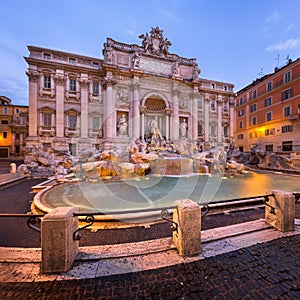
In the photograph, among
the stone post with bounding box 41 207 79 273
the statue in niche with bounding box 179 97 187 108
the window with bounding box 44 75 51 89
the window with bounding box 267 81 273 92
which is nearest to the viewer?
the stone post with bounding box 41 207 79 273

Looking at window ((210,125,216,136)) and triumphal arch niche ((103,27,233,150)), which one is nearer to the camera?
triumphal arch niche ((103,27,233,150))

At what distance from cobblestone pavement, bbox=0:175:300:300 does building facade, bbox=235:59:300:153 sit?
26199 mm

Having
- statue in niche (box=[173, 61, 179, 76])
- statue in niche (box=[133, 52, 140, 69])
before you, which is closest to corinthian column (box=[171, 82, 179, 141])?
statue in niche (box=[173, 61, 179, 76])

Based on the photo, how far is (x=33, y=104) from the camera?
1692cm

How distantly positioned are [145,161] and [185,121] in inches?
552

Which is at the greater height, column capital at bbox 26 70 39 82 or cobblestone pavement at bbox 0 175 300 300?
column capital at bbox 26 70 39 82

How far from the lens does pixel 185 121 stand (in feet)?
76.3

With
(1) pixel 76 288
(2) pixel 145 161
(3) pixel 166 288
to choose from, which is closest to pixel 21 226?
(1) pixel 76 288

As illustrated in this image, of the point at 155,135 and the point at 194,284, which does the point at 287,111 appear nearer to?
the point at 155,135

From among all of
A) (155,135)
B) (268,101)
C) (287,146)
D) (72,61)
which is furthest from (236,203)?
(268,101)

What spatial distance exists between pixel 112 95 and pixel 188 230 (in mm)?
19126

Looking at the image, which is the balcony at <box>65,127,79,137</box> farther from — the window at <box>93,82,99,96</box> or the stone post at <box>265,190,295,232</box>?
the stone post at <box>265,190,295,232</box>

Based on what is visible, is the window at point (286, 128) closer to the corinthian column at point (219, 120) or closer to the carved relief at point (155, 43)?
the corinthian column at point (219, 120)

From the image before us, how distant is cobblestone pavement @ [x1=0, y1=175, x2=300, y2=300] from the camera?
1676mm
